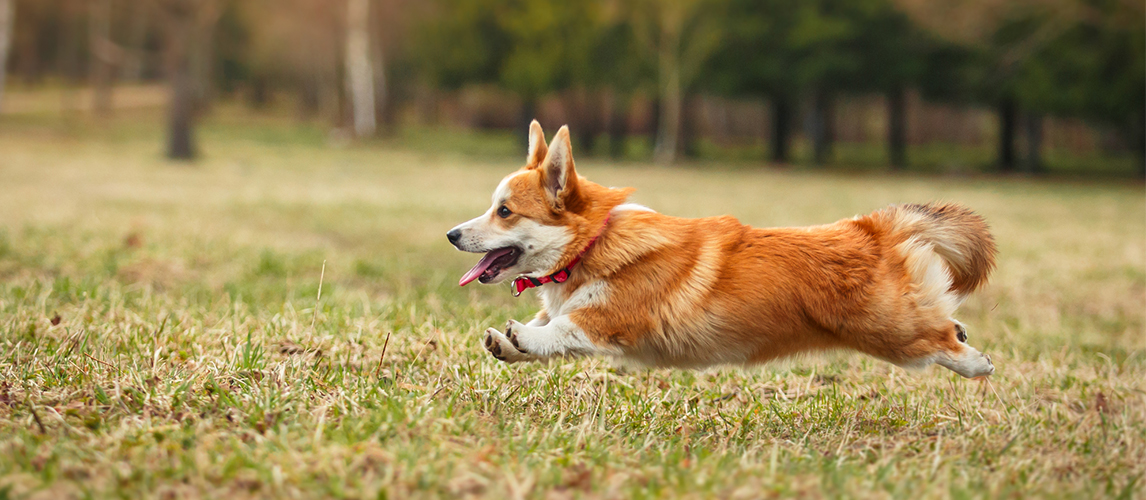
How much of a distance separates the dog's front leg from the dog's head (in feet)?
1.13

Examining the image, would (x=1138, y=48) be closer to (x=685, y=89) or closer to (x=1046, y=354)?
(x=685, y=89)

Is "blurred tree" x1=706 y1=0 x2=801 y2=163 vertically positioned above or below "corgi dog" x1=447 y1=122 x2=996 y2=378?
above

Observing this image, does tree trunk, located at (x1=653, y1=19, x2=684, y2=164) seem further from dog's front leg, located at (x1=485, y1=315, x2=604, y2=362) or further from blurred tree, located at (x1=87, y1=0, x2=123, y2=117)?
dog's front leg, located at (x1=485, y1=315, x2=604, y2=362)

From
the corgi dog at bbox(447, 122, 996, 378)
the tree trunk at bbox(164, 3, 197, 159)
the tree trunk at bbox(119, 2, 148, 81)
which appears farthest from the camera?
the tree trunk at bbox(119, 2, 148, 81)

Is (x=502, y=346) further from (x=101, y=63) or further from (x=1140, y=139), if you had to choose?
(x=101, y=63)

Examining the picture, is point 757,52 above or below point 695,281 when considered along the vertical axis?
above

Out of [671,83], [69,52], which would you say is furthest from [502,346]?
[69,52]

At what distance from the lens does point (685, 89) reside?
32.3m

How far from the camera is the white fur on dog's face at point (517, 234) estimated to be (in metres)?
3.66

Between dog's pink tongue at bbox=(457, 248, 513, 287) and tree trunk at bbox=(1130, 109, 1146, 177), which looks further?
tree trunk at bbox=(1130, 109, 1146, 177)

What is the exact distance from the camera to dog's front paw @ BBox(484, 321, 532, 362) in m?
3.37

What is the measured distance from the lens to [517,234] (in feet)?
12.1

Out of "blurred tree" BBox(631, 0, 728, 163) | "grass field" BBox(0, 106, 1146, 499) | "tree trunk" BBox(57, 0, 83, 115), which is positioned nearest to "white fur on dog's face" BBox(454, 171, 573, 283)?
"grass field" BBox(0, 106, 1146, 499)

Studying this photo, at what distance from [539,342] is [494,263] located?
0.53m
